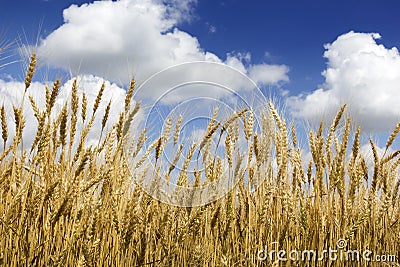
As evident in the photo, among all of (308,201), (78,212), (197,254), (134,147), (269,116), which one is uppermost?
(269,116)

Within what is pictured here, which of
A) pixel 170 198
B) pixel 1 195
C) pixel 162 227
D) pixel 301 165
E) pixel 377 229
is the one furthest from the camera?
pixel 377 229

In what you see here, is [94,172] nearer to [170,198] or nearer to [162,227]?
[170,198]

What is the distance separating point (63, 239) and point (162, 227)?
534mm

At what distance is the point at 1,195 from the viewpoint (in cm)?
227

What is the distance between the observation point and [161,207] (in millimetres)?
2947

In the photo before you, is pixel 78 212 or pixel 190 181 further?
pixel 190 181

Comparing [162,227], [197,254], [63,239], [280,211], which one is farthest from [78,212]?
[280,211]

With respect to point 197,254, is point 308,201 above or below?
above

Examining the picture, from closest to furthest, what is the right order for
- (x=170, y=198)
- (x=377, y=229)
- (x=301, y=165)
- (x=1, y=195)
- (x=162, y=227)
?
(x=162, y=227) < (x=1, y=195) < (x=170, y=198) < (x=301, y=165) < (x=377, y=229)

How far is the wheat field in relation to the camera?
6.64 feet

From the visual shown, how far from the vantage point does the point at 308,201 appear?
258 centimetres

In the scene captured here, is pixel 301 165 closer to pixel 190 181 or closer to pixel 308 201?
pixel 308 201

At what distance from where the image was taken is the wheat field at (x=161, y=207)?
2.03 m

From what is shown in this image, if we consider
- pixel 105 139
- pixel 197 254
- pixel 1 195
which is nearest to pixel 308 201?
pixel 197 254
